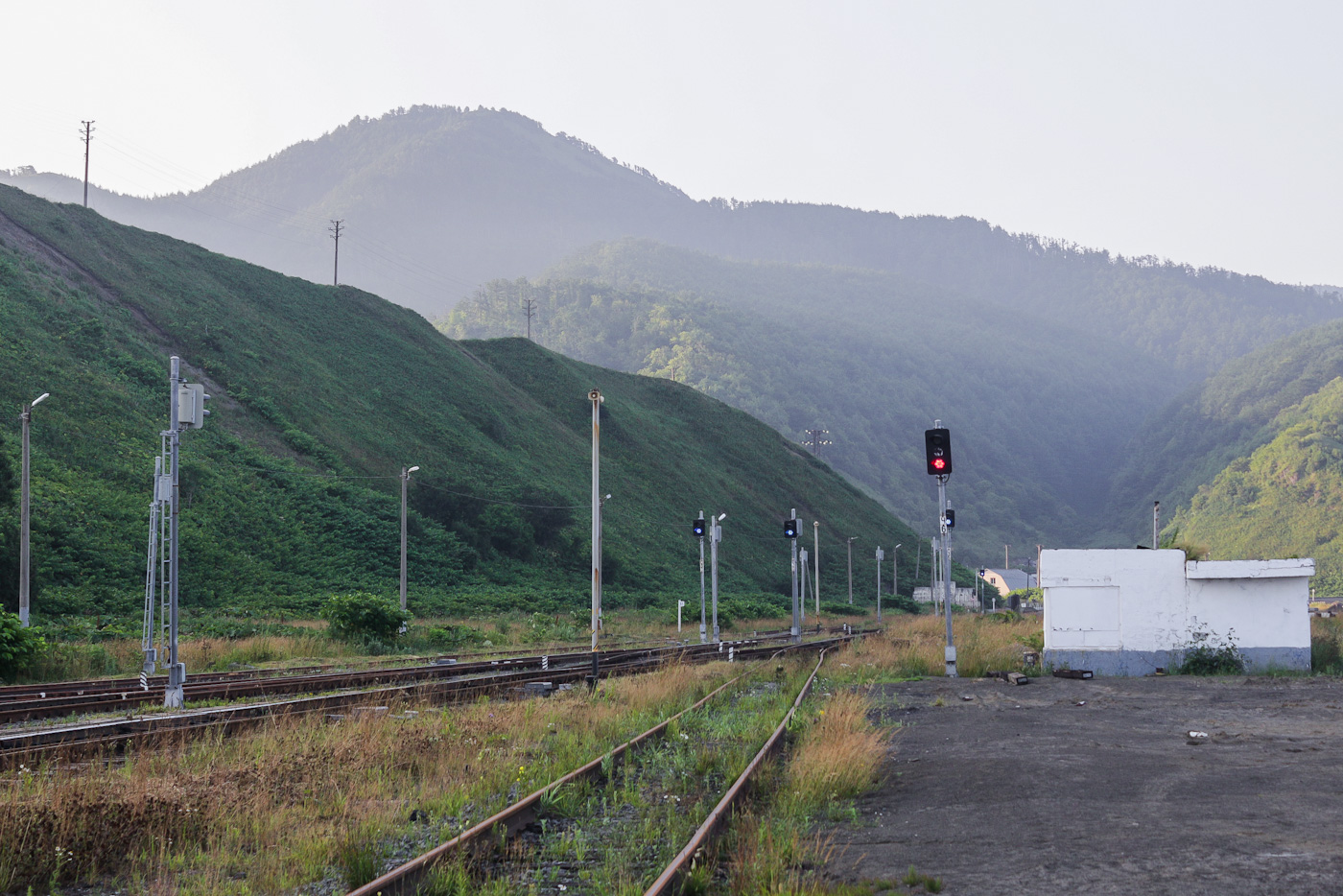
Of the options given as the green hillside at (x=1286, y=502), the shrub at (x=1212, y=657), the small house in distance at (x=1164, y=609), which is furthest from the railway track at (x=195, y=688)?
the green hillside at (x=1286, y=502)

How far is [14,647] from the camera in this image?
21797 millimetres

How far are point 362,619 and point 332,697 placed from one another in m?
19.1

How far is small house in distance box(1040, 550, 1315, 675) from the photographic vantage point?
78.0 ft

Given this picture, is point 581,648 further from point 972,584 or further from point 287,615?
point 972,584

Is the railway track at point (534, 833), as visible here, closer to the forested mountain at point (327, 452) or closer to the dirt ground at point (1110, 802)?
the dirt ground at point (1110, 802)

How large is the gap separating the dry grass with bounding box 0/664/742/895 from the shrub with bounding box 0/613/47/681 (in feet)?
38.8

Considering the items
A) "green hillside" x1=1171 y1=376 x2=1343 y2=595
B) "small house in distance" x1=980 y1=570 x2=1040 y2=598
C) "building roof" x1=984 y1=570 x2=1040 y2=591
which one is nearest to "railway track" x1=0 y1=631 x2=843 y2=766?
"green hillside" x1=1171 y1=376 x2=1343 y2=595

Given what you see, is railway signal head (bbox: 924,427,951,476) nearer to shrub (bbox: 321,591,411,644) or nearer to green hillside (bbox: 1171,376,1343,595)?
shrub (bbox: 321,591,411,644)

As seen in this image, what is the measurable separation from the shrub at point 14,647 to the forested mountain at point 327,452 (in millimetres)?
18471

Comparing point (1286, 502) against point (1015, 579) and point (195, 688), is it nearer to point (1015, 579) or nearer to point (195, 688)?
point (1015, 579)

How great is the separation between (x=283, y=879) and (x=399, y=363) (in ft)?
300

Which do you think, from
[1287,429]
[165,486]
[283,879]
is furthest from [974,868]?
[1287,429]

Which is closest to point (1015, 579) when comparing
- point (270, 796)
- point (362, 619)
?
point (362, 619)

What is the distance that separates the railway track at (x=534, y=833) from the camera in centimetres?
643
